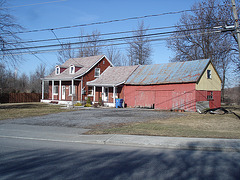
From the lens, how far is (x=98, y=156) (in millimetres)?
7590

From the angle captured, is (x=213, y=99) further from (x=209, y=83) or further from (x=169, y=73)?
(x=169, y=73)

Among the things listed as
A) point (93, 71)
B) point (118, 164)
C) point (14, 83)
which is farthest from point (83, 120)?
point (14, 83)

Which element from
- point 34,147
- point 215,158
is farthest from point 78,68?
point 215,158

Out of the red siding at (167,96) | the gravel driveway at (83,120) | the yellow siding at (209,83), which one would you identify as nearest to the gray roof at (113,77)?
the red siding at (167,96)

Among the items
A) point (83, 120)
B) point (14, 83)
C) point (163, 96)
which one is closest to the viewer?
point (83, 120)

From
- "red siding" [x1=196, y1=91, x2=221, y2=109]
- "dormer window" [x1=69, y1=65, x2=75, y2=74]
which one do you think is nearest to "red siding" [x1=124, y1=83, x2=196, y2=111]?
"red siding" [x1=196, y1=91, x2=221, y2=109]

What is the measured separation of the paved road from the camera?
18.6 ft

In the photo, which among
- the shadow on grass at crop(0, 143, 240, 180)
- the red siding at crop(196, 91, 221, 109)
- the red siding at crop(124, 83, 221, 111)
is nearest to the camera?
the shadow on grass at crop(0, 143, 240, 180)

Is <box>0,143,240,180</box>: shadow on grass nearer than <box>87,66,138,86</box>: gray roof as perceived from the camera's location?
Yes

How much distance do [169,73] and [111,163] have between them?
75.2 feet

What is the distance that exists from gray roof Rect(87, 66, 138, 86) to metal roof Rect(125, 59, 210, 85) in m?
1.04

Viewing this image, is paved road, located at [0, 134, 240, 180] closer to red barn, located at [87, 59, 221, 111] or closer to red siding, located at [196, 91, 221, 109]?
red barn, located at [87, 59, 221, 111]

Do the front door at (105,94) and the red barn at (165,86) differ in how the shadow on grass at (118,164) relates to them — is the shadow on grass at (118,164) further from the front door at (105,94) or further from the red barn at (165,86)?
the front door at (105,94)

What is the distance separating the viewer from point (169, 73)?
92.8 ft
